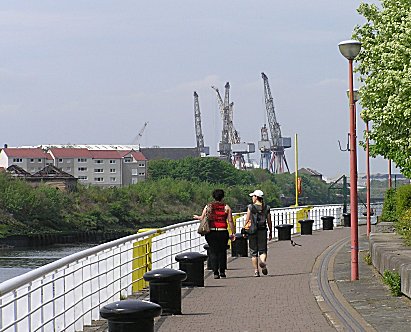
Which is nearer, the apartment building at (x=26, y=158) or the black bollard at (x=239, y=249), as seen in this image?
the black bollard at (x=239, y=249)

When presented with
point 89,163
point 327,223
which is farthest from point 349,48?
point 89,163

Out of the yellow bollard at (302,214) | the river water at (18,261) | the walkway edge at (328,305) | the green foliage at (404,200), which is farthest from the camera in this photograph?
the river water at (18,261)

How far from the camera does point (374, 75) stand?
35000mm

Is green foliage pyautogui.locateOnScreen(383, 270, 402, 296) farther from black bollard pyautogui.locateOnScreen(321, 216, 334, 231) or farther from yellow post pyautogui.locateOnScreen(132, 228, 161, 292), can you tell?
black bollard pyautogui.locateOnScreen(321, 216, 334, 231)

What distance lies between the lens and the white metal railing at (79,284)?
31.1 ft

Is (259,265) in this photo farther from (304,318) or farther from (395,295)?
(304,318)

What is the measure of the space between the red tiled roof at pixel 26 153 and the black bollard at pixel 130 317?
7074 inches

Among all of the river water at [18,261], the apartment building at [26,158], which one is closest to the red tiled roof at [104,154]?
the apartment building at [26,158]

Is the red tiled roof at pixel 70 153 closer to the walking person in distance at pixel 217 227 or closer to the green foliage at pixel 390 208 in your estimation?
the green foliage at pixel 390 208

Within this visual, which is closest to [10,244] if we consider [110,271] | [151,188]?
[151,188]

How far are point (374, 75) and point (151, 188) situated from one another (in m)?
123

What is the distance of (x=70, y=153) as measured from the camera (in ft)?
637

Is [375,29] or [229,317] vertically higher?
[375,29]

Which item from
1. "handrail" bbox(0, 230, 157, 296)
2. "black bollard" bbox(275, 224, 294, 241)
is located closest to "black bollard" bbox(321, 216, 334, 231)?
"black bollard" bbox(275, 224, 294, 241)
